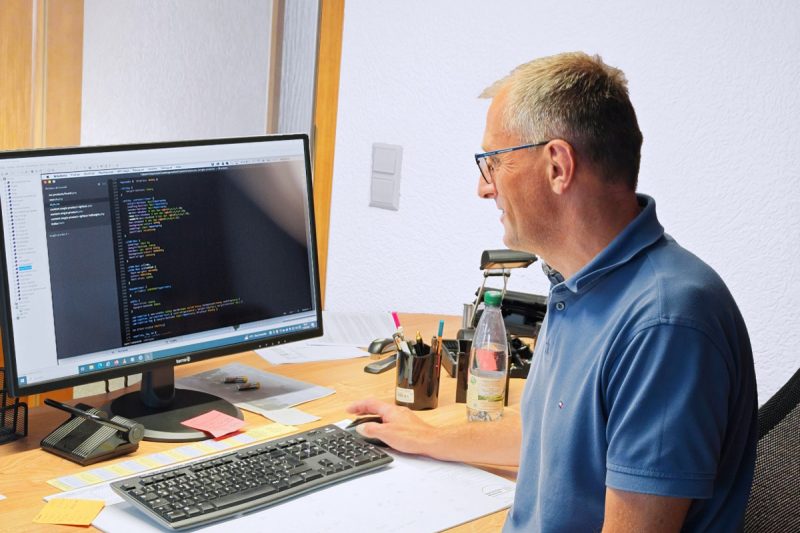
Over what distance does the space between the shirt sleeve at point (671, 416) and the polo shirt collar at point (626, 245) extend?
0.48ft

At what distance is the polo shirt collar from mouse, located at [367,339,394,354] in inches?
37.1

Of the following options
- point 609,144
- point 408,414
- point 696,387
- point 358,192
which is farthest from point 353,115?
point 696,387

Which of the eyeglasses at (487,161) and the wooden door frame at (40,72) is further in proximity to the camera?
the wooden door frame at (40,72)

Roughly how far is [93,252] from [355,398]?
0.59 metres

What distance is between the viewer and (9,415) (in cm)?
155

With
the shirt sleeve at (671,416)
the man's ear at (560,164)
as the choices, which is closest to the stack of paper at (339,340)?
the man's ear at (560,164)

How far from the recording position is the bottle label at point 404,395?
1809 millimetres

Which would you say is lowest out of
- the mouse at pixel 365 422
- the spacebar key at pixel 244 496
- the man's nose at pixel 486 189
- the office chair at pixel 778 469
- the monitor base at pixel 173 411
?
the monitor base at pixel 173 411

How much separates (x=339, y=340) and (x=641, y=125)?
1.02 metres

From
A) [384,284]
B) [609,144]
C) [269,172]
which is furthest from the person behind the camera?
[384,284]

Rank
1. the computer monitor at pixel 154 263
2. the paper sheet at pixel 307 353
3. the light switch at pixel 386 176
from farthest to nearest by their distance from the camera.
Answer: the light switch at pixel 386 176, the paper sheet at pixel 307 353, the computer monitor at pixel 154 263

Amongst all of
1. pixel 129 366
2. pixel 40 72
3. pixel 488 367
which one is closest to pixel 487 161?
pixel 488 367

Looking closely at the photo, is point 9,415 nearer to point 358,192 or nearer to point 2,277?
point 2,277

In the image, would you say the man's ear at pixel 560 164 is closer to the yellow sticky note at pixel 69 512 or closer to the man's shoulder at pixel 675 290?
the man's shoulder at pixel 675 290
